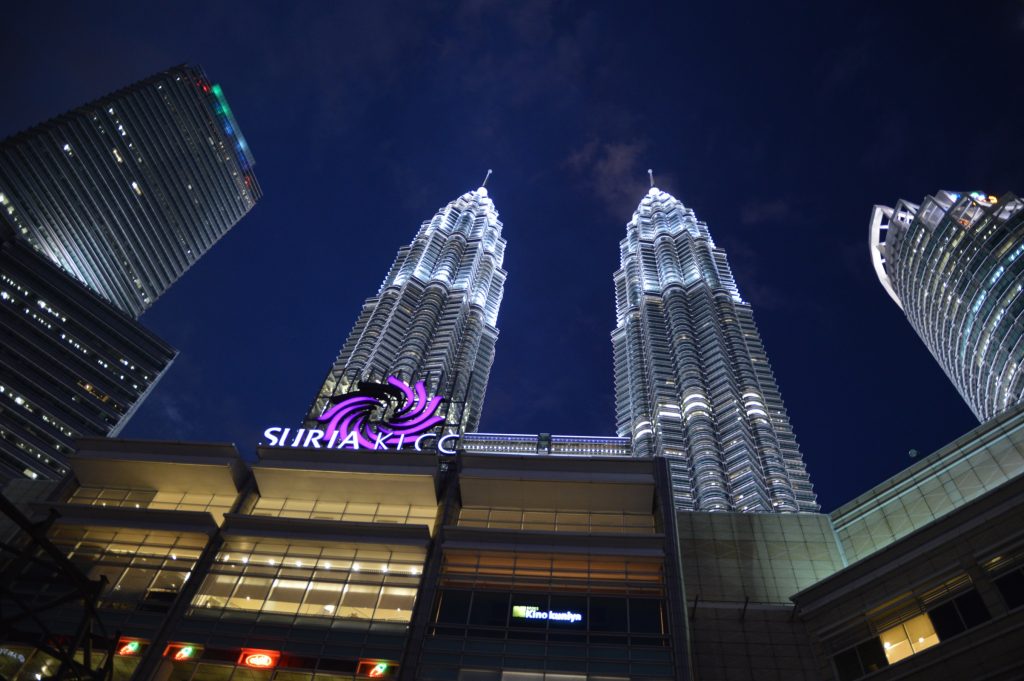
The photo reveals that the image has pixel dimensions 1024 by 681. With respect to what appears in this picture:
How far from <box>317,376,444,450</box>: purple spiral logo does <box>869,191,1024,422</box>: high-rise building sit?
355 ft

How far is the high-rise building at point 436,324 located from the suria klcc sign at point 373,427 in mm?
59878

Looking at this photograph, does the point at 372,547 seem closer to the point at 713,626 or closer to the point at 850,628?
the point at 713,626

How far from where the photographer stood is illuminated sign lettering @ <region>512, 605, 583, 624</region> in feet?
111

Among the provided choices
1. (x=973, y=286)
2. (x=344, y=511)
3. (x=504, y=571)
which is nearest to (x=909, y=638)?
(x=504, y=571)

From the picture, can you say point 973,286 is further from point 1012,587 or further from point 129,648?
point 129,648

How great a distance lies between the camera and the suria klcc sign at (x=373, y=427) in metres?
44.5

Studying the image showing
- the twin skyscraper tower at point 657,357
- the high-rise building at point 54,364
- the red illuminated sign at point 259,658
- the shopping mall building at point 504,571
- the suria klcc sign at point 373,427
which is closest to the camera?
the shopping mall building at point 504,571

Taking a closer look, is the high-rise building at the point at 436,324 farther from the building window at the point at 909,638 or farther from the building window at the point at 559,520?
the building window at the point at 909,638

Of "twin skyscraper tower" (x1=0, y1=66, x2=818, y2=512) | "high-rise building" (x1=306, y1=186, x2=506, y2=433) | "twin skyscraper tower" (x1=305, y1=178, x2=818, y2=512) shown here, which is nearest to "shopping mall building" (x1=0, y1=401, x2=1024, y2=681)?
"twin skyscraper tower" (x1=0, y1=66, x2=818, y2=512)

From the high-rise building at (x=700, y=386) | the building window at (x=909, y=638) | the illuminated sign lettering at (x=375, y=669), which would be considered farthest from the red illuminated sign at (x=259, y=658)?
the high-rise building at (x=700, y=386)

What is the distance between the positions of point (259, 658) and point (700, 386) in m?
111

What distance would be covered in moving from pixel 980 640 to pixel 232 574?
33.9 m

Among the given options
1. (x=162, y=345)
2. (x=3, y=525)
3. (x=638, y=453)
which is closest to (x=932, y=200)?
(x=638, y=453)

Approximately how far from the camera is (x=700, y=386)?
5236 inches
